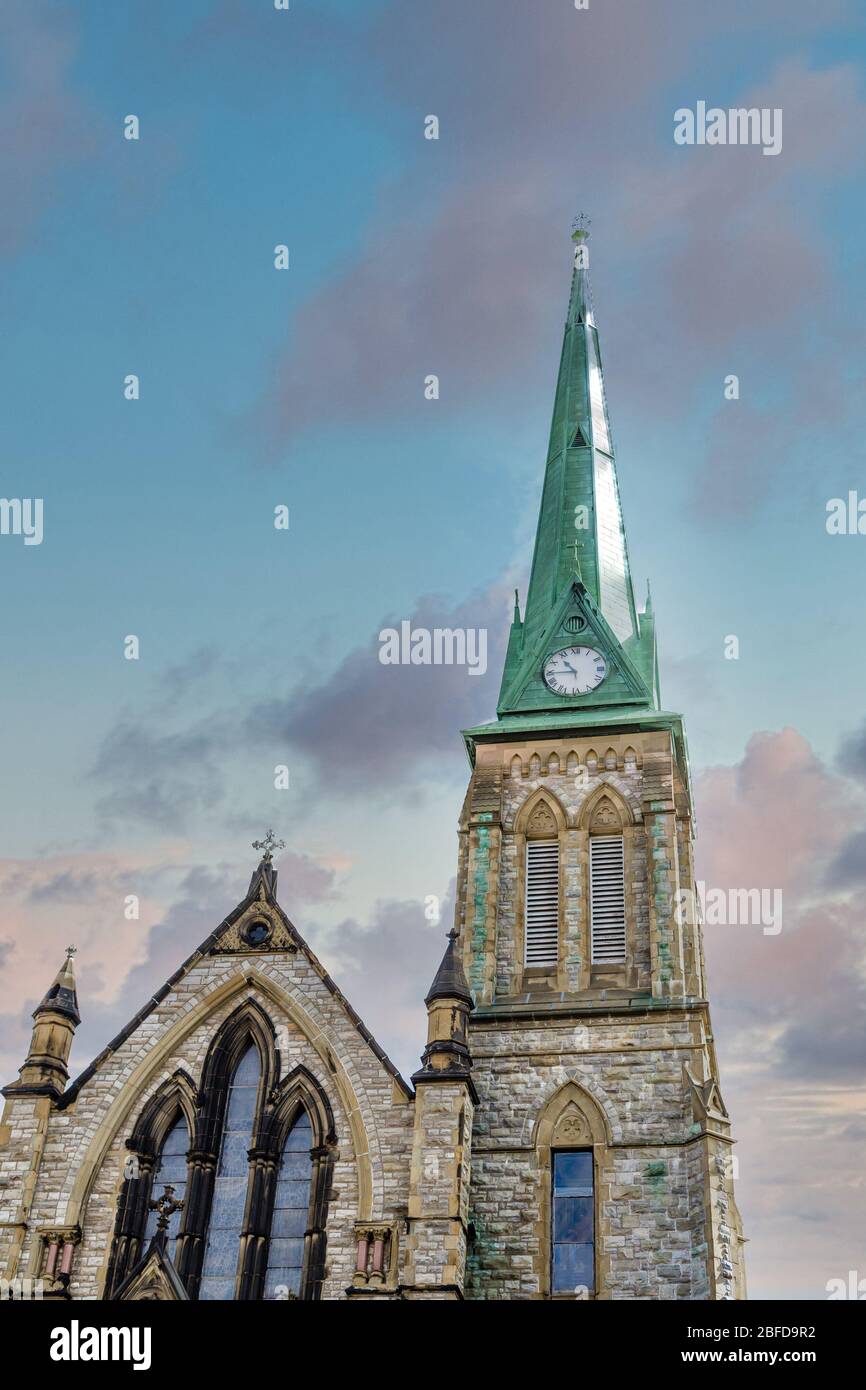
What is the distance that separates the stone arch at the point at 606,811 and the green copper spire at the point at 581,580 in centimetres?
219

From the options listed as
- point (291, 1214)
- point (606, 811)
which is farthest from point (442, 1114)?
point (606, 811)

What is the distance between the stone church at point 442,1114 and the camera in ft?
78.5

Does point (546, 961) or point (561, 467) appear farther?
point (561, 467)

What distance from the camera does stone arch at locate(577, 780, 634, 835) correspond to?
3084 centimetres

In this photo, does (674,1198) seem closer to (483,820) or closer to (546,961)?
(546,961)

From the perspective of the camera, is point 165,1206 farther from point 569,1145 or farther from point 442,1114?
point 569,1145

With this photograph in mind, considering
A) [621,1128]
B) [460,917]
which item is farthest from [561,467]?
[621,1128]

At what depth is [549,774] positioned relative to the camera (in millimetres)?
32094

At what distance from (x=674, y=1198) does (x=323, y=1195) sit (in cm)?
614

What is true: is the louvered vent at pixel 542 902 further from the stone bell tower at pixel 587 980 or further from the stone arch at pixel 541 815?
the stone arch at pixel 541 815

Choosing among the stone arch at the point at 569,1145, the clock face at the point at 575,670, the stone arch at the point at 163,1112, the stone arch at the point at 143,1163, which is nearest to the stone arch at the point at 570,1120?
the stone arch at the point at 569,1145

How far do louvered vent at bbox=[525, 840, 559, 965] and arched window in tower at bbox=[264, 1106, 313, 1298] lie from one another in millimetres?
6397
